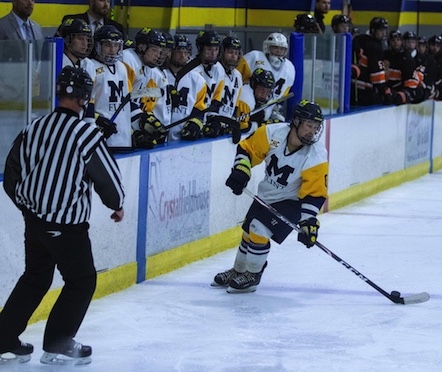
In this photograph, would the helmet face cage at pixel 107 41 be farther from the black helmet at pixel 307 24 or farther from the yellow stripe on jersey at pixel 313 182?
the black helmet at pixel 307 24

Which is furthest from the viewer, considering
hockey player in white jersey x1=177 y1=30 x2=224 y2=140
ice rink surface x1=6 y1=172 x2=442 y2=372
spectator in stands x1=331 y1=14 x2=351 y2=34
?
spectator in stands x1=331 y1=14 x2=351 y2=34

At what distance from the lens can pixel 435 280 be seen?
6938 millimetres

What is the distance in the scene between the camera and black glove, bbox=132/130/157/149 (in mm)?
6781

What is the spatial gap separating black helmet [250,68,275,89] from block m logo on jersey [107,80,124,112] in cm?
146

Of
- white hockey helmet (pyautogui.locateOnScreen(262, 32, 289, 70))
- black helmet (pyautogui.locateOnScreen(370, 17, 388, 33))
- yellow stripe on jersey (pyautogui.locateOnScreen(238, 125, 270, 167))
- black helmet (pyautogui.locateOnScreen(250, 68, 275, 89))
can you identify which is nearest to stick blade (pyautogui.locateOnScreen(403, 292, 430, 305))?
yellow stripe on jersey (pyautogui.locateOnScreen(238, 125, 270, 167))

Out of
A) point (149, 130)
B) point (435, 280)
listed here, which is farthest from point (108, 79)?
point (435, 280)

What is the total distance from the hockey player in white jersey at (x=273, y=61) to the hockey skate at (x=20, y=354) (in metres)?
3.59

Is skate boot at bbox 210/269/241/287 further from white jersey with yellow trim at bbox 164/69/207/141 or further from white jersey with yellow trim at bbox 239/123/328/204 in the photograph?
white jersey with yellow trim at bbox 164/69/207/141

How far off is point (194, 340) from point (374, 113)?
4.92m

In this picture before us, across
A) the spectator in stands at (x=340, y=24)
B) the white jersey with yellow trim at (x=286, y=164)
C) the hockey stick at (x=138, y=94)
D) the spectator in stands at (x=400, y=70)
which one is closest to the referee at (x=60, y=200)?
the white jersey with yellow trim at (x=286, y=164)

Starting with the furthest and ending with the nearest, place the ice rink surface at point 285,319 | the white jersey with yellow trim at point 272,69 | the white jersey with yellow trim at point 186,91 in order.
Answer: the white jersey with yellow trim at point 272,69 → the white jersey with yellow trim at point 186,91 → the ice rink surface at point 285,319

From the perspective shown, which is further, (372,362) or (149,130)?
(149,130)

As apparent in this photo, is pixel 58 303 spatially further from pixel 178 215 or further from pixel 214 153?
pixel 214 153

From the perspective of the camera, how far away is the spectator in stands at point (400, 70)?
35.6 feet
